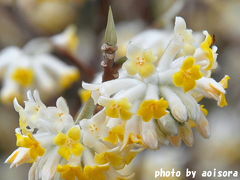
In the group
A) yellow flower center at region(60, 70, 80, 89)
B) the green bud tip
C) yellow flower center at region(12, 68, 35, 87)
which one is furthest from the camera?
yellow flower center at region(60, 70, 80, 89)

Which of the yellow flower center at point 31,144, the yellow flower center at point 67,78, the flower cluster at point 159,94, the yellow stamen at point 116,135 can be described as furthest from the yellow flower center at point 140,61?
the yellow flower center at point 67,78

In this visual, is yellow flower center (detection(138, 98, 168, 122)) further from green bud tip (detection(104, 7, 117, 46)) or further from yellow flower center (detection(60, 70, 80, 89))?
yellow flower center (detection(60, 70, 80, 89))

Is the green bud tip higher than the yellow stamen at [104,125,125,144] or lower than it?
higher

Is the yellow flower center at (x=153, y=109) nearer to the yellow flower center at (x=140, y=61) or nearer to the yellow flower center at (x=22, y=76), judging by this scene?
the yellow flower center at (x=140, y=61)

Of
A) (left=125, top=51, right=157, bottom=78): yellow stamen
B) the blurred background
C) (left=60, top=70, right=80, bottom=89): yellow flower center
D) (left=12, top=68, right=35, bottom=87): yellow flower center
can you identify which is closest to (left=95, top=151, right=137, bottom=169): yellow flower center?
(left=125, top=51, right=157, bottom=78): yellow stamen

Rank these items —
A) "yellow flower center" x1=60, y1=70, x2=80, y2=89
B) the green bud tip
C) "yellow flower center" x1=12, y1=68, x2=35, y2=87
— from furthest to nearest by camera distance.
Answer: "yellow flower center" x1=60, y1=70, x2=80, y2=89, "yellow flower center" x1=12, y1=68, x2=35, y2=87, the green bud tip

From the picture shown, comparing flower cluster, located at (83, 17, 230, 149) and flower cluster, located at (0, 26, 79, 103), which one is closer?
flower cluster, located at (83, 17, 230, 149)

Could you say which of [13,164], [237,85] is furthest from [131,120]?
[237,85]
